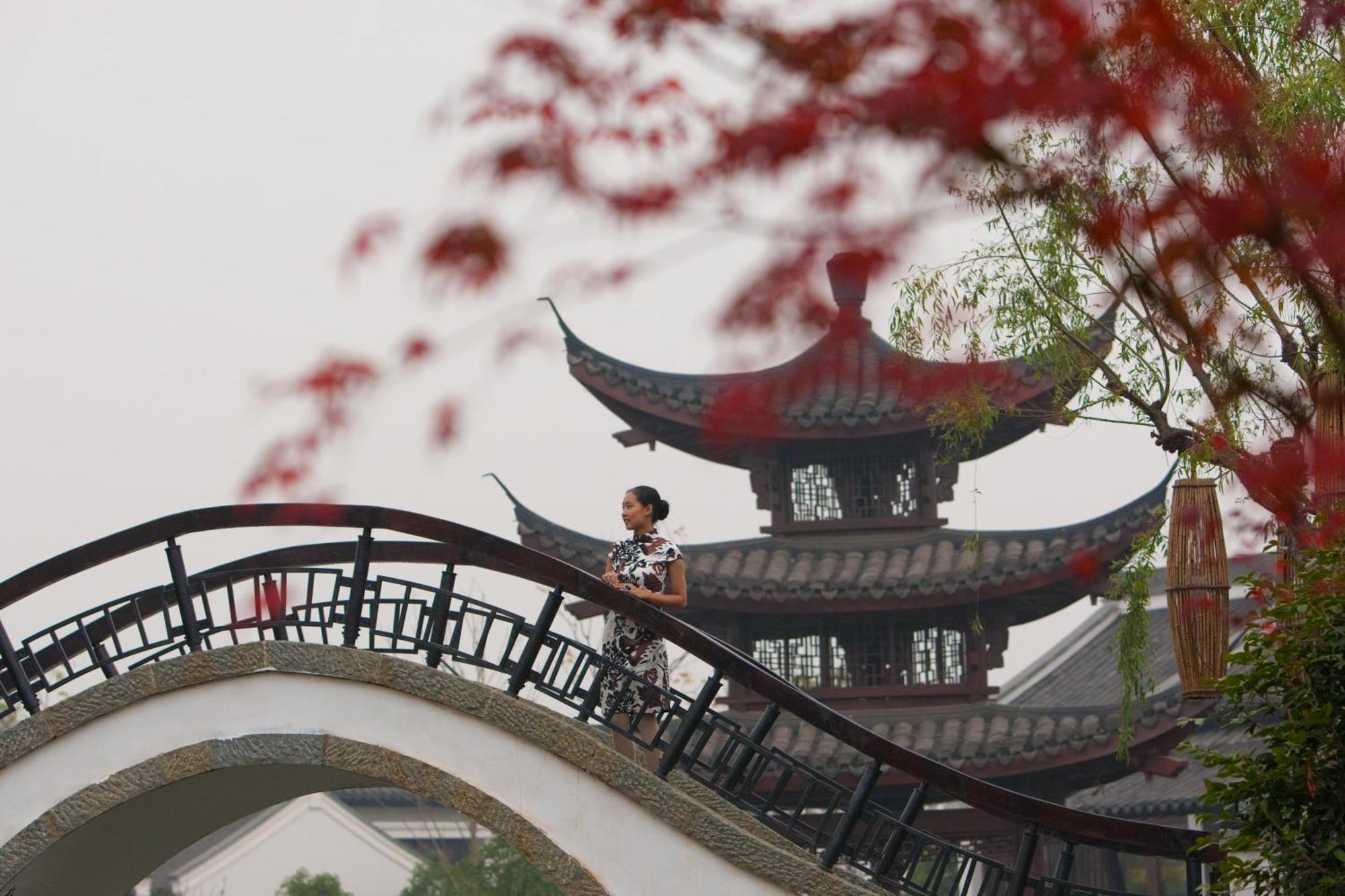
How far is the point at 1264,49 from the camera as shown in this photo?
300 inches

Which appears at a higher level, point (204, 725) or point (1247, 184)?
point (1247, 184)

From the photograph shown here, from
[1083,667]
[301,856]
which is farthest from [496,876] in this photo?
[301,856]

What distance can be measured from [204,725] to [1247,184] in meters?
4.26

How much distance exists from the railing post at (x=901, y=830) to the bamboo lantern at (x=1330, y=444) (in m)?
1.55

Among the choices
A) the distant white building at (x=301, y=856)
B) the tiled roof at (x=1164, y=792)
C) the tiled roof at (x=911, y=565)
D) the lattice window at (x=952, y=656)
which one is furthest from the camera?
the distant white building at (x=301, y=856)

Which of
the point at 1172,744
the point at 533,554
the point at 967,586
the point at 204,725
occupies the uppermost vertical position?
the point at 967,586

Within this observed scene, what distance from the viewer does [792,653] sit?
44.7 ft

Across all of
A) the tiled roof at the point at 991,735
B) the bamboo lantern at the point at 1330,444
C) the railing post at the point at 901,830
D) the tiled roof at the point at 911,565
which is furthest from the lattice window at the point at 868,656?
the railing post at the point at 901,830

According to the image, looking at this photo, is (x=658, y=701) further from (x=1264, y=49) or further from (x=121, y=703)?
(x=1264, y=49)

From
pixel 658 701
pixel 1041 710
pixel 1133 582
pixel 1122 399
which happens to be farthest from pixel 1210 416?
pixel 1041 710

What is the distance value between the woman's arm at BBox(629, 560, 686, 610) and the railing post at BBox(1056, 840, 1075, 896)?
5.10ft

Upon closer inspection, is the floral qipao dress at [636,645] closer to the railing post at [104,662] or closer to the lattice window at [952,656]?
the railing post at [104,662]

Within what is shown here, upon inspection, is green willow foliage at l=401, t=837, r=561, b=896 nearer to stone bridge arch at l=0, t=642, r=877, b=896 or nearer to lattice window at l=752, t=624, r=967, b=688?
lattice window at l=752, t=624, r=967, b=688

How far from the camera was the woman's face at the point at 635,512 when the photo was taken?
263 inches
